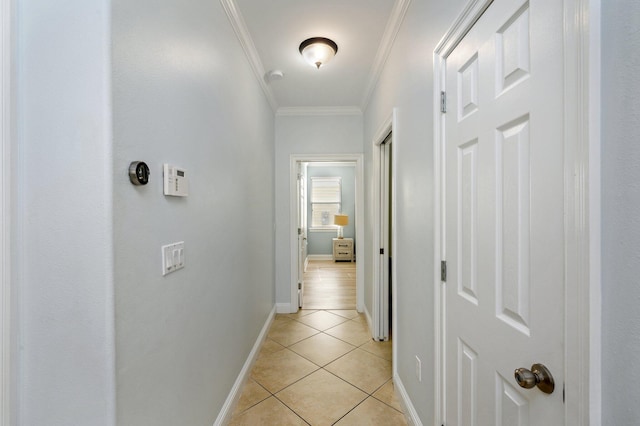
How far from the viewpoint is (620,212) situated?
528mm

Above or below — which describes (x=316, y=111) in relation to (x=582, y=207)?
above

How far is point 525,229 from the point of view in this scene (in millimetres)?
778

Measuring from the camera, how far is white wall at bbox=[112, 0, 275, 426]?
0.85 metres

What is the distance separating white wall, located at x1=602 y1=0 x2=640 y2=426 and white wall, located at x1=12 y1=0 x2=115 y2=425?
1194 mm

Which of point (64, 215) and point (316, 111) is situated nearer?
point (64, 215)

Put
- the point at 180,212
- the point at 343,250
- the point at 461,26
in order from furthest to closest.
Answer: the point at 343,250 → the point at 180,212 → the point at 461,26

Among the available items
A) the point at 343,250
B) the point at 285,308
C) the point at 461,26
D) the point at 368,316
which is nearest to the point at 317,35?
the point at 461,26

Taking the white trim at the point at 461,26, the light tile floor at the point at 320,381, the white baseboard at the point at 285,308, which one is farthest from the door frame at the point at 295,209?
the white trim at the point at 461,26

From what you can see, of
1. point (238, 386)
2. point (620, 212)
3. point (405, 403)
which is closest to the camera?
point (620, 212)

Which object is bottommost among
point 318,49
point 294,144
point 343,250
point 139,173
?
point 343,250

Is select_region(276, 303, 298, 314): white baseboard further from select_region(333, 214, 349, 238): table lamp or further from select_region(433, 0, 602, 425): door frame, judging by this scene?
select_region(333, 214, 349, 238): table lamp

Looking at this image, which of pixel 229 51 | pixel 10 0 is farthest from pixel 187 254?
pixel 229 51

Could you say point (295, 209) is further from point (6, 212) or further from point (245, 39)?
point (6, 212)

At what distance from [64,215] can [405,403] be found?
2.03m
